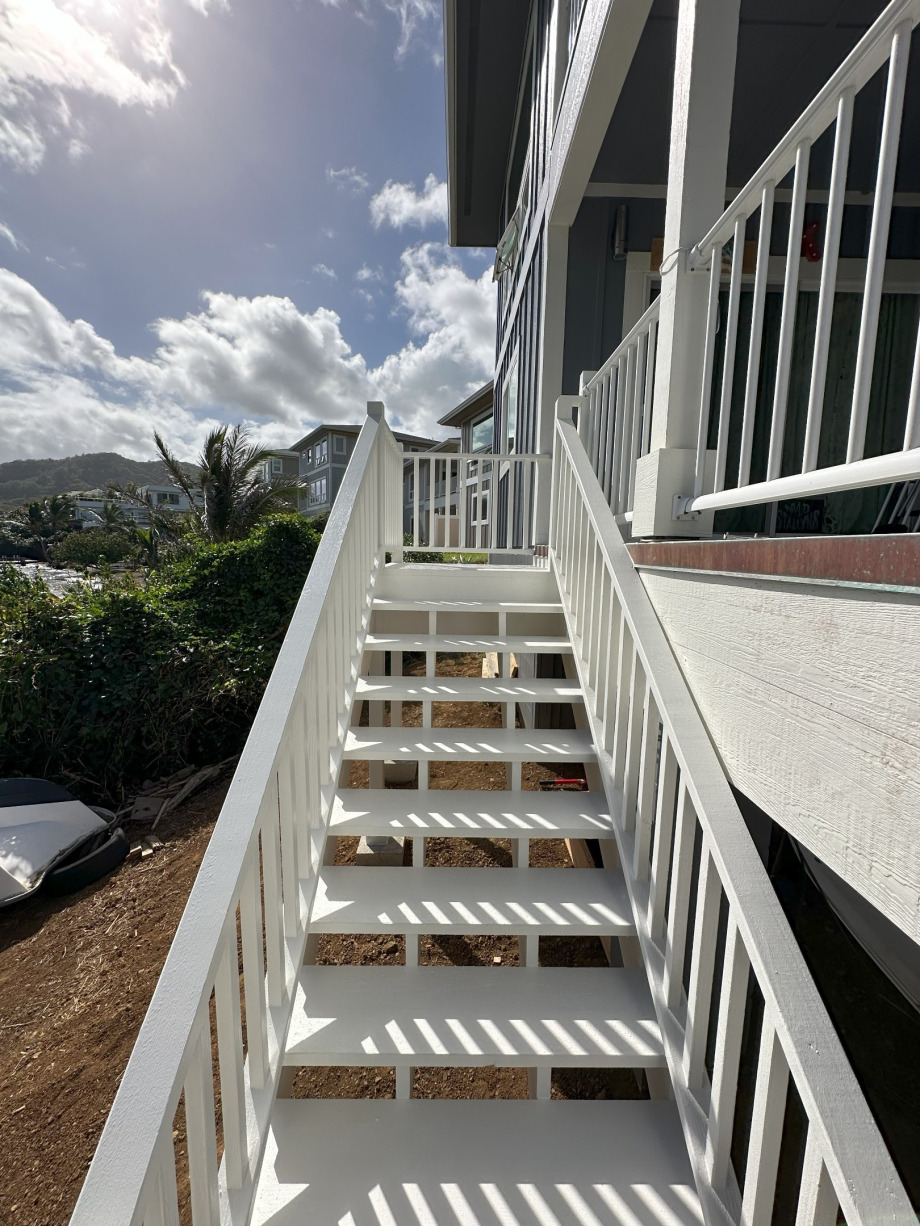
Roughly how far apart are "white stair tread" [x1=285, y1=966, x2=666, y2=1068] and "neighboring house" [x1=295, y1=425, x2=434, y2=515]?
2612cm

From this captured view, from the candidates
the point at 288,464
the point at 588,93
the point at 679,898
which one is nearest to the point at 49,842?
the point at 679,898

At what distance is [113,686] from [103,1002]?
3.07 meters

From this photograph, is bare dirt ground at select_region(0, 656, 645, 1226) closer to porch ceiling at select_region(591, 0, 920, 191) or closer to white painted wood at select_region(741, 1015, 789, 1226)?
white painted wood at select_region(741, 1015, 789, 1226)

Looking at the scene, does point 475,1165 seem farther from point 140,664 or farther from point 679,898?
point 140,664

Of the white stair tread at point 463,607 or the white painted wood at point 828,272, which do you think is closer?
the white painted wood at point 828,272

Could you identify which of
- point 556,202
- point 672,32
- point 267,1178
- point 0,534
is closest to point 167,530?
point 556,202

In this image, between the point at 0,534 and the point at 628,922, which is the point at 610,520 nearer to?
the point at 628,922

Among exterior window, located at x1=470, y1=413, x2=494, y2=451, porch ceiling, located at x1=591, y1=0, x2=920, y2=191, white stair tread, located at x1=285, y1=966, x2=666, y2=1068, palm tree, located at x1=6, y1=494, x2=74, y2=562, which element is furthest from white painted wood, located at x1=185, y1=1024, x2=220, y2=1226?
palm tree, located at x1=6, y1=494, x2=74, y2=562

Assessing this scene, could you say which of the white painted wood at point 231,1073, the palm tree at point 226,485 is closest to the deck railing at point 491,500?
the white painted wood at point 231,1073

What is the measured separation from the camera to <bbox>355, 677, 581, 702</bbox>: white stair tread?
2.44m

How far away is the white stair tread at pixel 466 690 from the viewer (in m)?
2.44

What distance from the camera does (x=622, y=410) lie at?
2.71 meters

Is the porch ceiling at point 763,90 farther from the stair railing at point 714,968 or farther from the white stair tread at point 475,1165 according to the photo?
the white stair tread at point 475,1165

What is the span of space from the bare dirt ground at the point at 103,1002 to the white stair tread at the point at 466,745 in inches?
28.8
